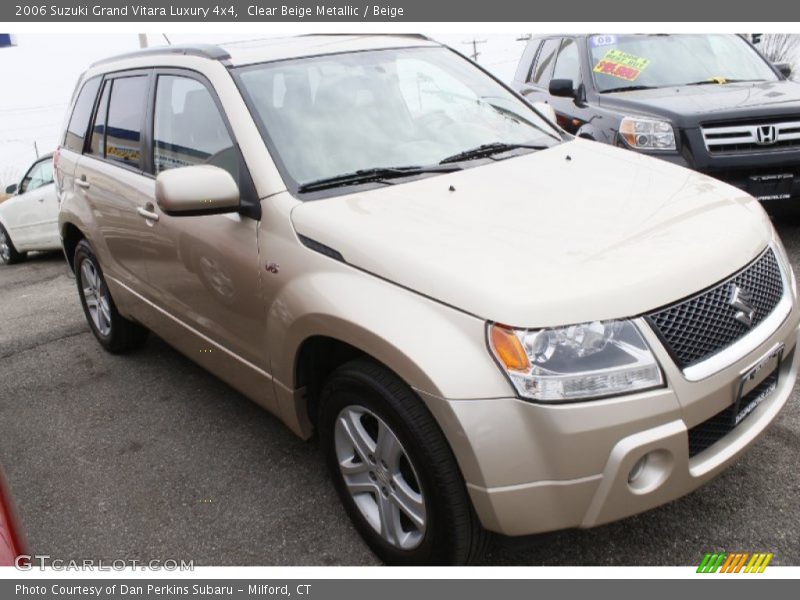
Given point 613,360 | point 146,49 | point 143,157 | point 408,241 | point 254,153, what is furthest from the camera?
point 146,49

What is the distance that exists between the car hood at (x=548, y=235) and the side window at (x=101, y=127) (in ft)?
7.49

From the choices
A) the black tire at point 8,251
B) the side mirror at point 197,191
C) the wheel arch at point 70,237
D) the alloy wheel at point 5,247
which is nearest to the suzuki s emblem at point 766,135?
the side mirror at point 197,191

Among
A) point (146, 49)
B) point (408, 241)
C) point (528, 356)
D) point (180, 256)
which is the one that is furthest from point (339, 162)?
point (146, 49)

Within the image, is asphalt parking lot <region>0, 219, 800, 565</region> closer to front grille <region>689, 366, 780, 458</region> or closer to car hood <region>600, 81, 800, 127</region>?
front grille <region>689, 366, 780, 458</region>

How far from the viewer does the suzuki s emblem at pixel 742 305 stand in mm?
2352

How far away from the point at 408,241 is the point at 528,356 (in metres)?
0.59

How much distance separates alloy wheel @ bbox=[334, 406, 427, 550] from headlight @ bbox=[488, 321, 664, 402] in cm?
50

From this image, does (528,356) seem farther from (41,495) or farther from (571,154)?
(41,495)

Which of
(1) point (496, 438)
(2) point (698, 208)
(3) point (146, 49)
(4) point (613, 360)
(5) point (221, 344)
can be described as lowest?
(5) point (221, 344)

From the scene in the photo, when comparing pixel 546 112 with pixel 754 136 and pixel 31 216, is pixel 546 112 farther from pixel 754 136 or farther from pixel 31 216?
pixel 31 216

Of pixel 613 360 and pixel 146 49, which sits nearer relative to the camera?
pixel 613 360

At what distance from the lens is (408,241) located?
2438 mm

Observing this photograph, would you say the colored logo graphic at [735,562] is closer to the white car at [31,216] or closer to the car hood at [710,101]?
the car hood at [710,101]

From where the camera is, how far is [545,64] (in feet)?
24.4
